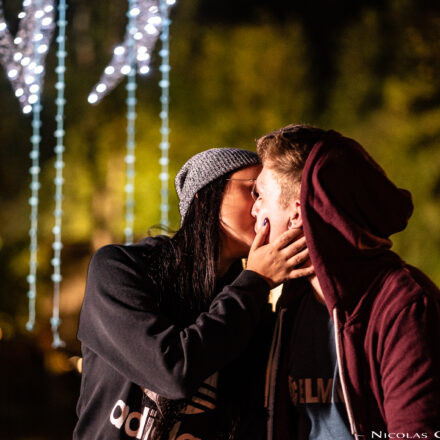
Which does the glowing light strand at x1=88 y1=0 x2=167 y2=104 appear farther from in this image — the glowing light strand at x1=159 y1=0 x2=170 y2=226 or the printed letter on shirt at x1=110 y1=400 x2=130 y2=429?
the printed letter on shirt at x1=110 y1=400 x2=130 y2=429

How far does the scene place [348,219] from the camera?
132 cm

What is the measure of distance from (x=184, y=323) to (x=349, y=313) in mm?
551

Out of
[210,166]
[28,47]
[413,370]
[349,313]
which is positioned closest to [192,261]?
[210,166]

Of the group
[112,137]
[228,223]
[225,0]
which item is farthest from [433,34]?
[228,223]

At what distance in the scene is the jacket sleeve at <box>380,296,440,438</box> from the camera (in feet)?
3.73

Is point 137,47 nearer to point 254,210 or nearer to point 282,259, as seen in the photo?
point 254,210

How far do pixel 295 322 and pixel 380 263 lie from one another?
0.41m

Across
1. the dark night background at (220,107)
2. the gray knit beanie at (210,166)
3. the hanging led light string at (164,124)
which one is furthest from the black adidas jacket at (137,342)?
the dark night background at (220,107)

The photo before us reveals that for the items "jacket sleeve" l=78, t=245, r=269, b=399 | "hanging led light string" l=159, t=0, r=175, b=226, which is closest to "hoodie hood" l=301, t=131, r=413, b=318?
"jacket sleeve" l=78, t=245, r=269, b=399

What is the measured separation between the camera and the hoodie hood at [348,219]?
1317 mm

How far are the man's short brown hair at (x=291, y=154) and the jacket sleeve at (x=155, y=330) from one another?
277mm

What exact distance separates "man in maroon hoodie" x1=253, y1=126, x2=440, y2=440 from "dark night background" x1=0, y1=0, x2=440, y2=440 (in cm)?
646

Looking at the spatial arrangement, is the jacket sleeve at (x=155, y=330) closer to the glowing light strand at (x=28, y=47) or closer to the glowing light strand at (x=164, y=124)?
the glowing light strand at (x=28, y=47)

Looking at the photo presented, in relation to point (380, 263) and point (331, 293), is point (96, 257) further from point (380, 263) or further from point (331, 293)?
point (380, 263)
